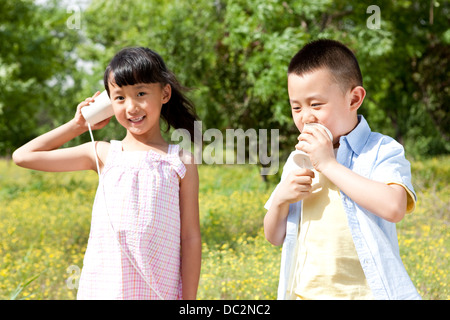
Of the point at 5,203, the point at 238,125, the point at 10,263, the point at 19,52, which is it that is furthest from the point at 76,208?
the point at 19,52

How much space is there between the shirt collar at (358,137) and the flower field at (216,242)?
2.05 m

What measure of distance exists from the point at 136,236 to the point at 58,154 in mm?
525

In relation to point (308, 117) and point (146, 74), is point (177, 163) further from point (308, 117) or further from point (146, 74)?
point (308, 117)

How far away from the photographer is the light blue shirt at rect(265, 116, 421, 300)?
1509 millimetres

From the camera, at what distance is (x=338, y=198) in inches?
64.2

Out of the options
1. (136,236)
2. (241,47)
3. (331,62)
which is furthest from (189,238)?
(241,47)

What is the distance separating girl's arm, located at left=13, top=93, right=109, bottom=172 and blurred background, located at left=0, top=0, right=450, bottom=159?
4.88 m

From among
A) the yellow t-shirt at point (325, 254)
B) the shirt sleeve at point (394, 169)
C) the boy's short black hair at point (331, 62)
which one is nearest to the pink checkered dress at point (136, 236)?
the yellow t-shirt at point (325, 254)

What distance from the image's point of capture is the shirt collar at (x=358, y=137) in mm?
1641

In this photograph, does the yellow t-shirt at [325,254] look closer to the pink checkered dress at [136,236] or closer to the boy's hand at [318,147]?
the boy's hand at [318,147]

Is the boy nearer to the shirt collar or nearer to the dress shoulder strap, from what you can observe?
the shirt collar

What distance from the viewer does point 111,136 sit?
1098cm

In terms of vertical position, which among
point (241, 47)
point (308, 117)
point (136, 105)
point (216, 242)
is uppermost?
point (241, 47)
